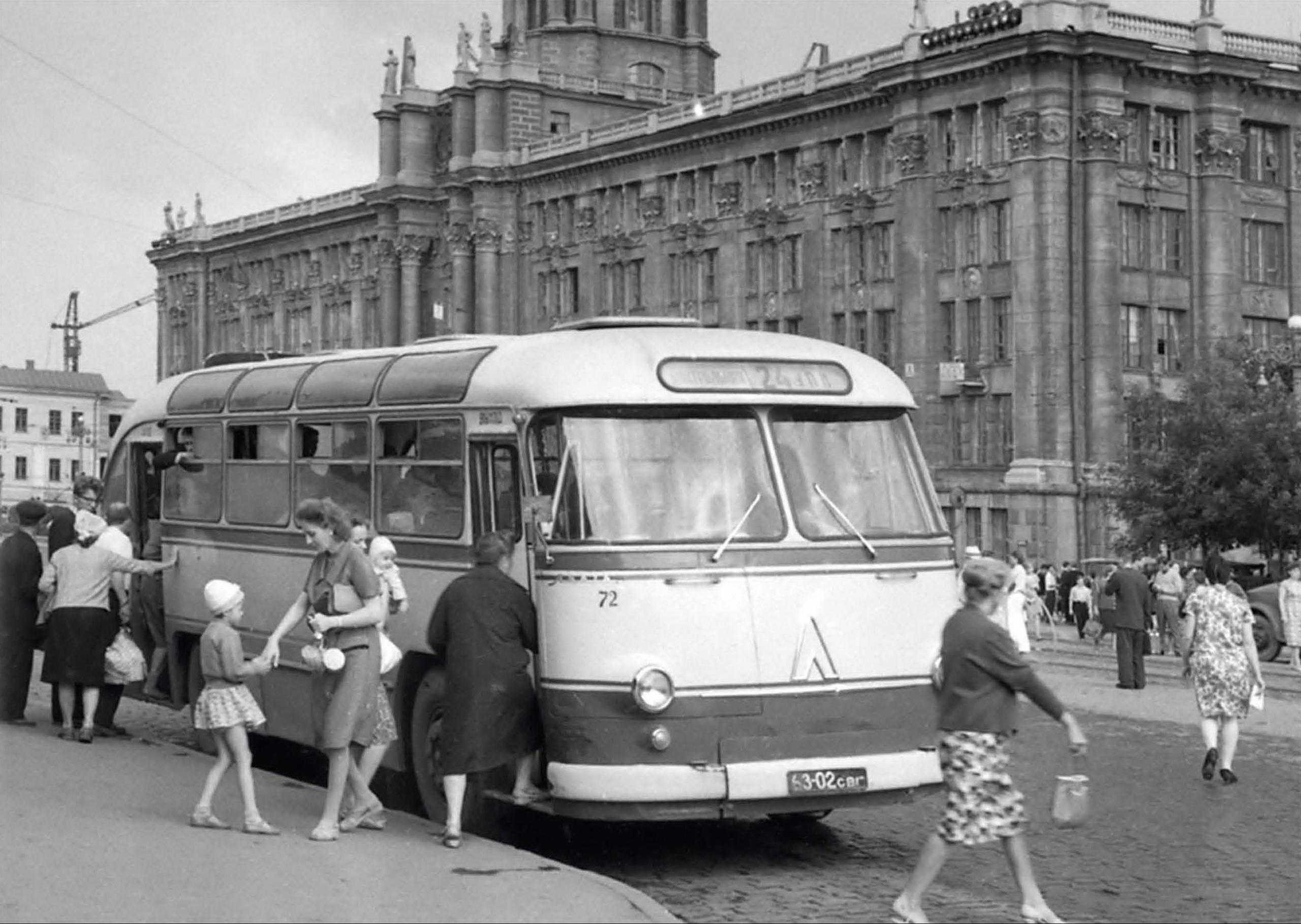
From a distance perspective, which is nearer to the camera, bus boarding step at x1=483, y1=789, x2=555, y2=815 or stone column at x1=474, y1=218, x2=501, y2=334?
bus boarding step at x1=483, y1=789, x2=555, y2=815

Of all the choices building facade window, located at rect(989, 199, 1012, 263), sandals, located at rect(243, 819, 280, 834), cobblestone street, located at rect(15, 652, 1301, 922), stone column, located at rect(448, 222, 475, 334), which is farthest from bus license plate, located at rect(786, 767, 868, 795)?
stone column, located at rect(448, 222, 475, 334)

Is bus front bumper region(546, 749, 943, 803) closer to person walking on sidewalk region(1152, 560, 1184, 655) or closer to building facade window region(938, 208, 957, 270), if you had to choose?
person walking on sidewalk region(1152, 560, 1184, 655)

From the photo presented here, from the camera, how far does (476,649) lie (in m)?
11.9

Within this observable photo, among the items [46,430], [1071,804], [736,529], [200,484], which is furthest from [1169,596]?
[46,430]

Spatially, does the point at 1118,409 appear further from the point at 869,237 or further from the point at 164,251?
the point at 164,251

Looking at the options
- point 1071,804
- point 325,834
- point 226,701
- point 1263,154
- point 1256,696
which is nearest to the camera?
point 1071,804

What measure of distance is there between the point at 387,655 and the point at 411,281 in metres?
86.3

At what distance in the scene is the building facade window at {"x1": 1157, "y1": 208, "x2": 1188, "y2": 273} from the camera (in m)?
65.8

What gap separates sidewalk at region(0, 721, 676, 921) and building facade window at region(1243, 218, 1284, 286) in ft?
187

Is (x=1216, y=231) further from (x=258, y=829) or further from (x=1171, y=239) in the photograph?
(x=258, y=829)

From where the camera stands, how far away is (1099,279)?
6394 centimetres

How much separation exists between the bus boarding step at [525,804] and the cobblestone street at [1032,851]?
550 mm

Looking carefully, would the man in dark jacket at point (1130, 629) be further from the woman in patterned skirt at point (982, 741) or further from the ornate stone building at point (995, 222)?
the ornate stone building at point (995, 222)

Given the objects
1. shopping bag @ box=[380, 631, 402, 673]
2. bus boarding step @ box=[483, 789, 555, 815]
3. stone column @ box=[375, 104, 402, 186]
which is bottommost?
bus boarding step @ box=[483, 789, 555, 815]
